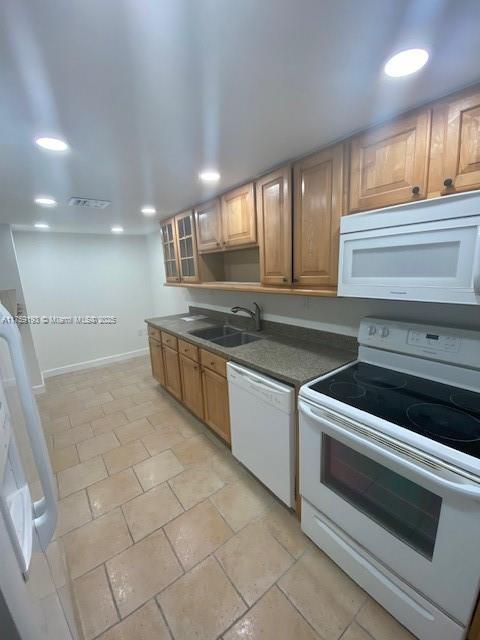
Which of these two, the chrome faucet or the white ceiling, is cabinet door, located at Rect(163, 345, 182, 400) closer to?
the chrome faucet

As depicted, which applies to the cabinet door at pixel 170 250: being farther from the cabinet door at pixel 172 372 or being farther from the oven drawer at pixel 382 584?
the oven drawer at pixel 382 584

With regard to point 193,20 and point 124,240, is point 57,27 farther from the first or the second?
point 124,240

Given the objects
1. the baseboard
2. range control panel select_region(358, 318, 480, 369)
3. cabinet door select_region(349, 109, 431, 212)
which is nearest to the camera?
cabinet door select_region(349, 109, 431, 212)

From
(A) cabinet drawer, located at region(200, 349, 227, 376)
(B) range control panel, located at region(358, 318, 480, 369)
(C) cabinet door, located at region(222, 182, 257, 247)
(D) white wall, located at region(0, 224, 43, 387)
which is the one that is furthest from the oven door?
(D) white wall, located at region(0, 224, 43, 387)

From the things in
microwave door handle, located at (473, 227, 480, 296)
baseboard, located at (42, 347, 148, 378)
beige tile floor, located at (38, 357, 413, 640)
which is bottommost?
beige tile floor, located at (38, 357, 413, 640)

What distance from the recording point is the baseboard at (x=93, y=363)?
4.27 meters

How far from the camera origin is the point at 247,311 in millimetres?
2598

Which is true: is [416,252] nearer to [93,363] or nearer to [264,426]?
[264,426]

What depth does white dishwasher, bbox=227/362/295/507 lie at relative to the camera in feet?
5.06

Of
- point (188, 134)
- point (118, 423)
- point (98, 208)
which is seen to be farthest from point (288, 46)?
point (118, 423)

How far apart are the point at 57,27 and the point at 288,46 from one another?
664mm

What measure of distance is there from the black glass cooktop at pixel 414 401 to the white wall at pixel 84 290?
13.9 feet

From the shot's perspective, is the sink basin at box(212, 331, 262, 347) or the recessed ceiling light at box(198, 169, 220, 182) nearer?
the recessed ceiling light at box(198, 169, 220, 182)

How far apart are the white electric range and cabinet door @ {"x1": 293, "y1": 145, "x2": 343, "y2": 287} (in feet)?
1.59
